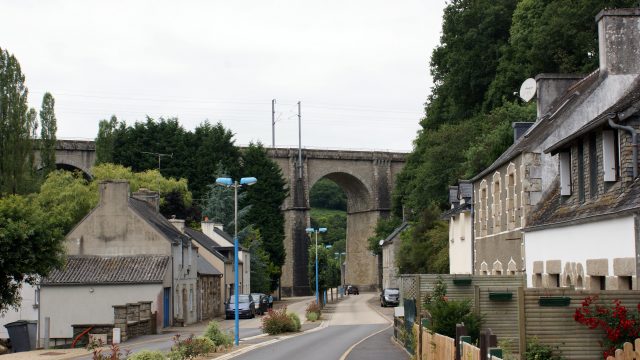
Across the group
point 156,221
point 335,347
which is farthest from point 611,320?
point 156,221

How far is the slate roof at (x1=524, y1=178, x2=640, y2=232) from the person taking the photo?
1566 cm

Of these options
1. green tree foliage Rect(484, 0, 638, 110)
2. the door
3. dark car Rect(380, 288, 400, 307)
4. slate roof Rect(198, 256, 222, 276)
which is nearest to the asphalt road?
the door

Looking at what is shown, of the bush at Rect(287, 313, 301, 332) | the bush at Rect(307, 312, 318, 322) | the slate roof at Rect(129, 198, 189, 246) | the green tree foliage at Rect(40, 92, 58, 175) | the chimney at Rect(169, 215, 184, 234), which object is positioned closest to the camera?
the bush at Rect(287, 313, 301, 332)

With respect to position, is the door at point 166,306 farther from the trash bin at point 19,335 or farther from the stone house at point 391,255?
the stone house at point 391,255

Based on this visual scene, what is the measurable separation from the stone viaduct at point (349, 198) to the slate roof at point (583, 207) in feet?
268

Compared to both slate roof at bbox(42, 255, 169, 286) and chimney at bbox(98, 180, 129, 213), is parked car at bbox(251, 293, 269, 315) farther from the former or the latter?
chimney at bbox(98, 180, 129, 213)

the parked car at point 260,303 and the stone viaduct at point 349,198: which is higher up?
the stone viaduct at point 349,198

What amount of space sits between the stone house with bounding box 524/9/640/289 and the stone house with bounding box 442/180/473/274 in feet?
27.0

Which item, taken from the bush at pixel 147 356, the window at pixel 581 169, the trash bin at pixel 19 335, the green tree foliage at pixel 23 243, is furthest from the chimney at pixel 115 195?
the window at pixel 581 169

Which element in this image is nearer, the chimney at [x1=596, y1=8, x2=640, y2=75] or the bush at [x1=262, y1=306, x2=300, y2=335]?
the chimney at [x1=596, y1=8, x2=640, y2=75]

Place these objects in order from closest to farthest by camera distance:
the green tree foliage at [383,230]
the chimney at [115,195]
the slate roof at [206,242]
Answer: the chimney at [115,195], the slate roof at [206,242], the green tree foliage at [383,230]

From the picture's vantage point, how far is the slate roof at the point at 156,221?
166ft

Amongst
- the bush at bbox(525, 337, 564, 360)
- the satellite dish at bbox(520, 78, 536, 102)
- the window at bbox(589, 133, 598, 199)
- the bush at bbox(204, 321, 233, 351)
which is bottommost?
the bush at bbox(204, 321, 233, 351)

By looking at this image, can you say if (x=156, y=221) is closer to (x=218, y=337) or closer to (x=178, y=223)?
(x=178, y=223)
